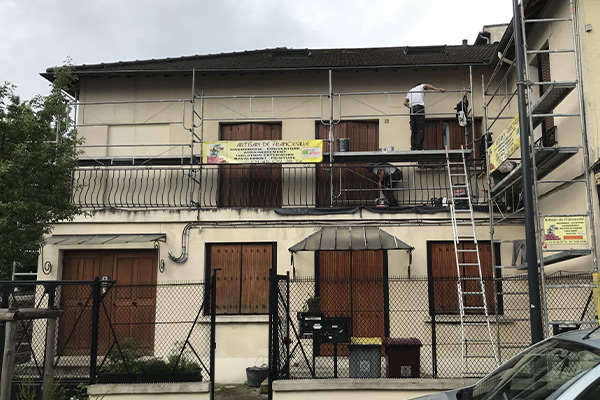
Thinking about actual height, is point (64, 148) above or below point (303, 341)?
above

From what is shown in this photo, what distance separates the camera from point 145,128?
1472 cm

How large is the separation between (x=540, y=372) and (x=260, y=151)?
31.3 ft

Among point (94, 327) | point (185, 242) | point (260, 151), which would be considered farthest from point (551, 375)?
point (260, 151)

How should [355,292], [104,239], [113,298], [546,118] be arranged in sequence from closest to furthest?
[546,118], [355,292], [104,239], [113,298]

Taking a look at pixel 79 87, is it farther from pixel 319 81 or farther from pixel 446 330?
pixel 446 330

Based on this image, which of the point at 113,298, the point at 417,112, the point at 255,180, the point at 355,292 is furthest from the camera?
the point at 255,180

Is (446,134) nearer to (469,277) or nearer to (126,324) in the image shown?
(469,277)

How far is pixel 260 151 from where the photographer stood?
1323cm

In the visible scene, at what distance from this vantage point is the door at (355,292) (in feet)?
39.8

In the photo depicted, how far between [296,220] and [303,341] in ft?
8.94

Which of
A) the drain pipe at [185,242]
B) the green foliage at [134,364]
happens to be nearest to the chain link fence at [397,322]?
the green foliage at [134,364]

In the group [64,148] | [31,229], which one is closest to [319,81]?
[64,148]

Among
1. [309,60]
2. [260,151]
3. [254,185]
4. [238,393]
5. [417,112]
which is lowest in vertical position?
[238,393]

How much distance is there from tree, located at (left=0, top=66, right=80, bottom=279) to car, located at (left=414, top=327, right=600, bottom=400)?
260 inches
